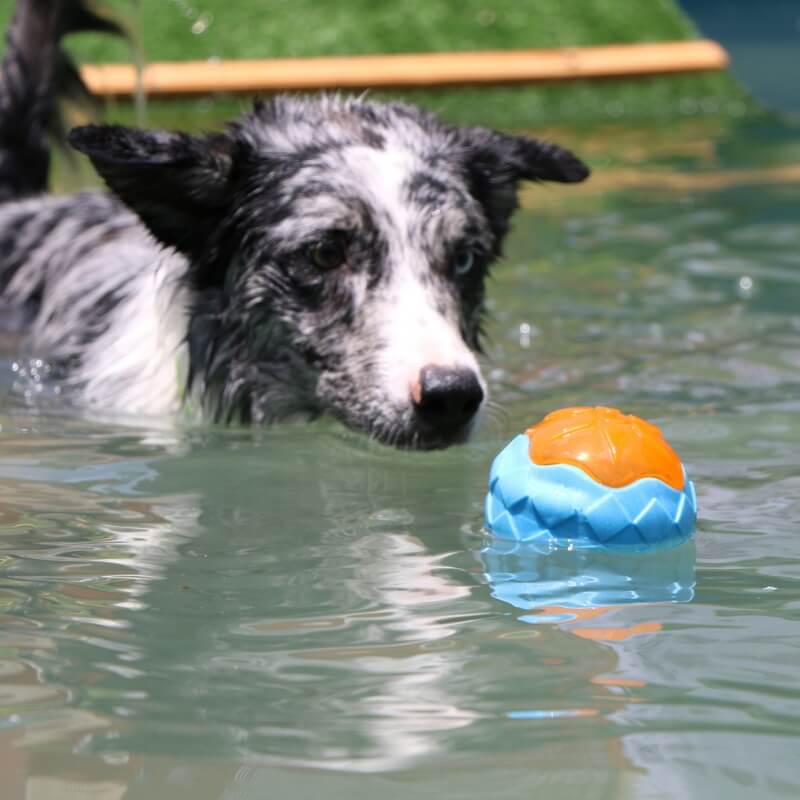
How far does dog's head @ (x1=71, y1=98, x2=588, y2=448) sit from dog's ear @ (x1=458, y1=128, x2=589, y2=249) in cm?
2

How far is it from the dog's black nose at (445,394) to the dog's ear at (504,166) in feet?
3.66

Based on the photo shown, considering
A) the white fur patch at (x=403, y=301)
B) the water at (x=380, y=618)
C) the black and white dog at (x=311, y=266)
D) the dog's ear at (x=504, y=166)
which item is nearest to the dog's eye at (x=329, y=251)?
the black and white dog at (x=311, y=266)

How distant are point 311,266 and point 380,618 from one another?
6.17 feet

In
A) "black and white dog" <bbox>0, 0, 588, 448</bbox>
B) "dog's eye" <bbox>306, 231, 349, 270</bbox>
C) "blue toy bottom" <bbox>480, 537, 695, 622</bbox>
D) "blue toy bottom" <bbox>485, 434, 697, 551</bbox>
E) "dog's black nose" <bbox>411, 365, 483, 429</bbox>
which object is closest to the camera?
"blue toy bottom" <bbox>480, 537, 695, 622</bbox>

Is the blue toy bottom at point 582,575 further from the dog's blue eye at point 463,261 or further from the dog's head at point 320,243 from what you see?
the dog's blue eye at point 463,261

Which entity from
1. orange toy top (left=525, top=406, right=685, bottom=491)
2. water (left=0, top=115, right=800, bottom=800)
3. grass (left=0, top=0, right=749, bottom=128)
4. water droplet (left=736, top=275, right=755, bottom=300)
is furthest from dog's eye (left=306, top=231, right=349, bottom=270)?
grass (left=0, top=0, right=749, bottom=128)

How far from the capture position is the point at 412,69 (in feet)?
39.9

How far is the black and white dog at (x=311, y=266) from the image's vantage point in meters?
4.34

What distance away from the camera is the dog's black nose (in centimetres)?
404

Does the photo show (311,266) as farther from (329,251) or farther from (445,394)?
(445,394)

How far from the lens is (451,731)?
2.40m

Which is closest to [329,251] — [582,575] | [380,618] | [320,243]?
[320,243]

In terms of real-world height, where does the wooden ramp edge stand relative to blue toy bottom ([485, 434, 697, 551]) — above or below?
above

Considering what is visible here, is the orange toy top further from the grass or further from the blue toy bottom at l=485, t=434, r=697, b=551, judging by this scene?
the grass
